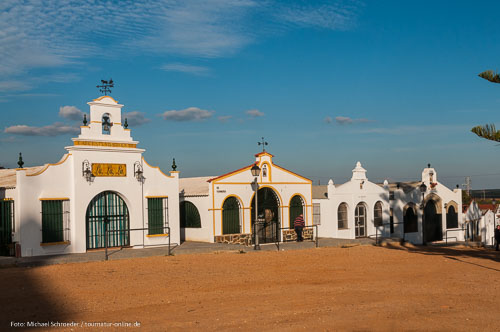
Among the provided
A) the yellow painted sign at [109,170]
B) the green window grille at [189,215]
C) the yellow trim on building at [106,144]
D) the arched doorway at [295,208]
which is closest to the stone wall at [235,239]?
the green window grille at [189,215]

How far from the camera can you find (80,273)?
48.8ft

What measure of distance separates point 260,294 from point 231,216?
12.1m

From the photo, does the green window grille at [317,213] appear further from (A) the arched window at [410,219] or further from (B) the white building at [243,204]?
(A) the arched window at [410,219]

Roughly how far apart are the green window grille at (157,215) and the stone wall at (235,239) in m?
2.76

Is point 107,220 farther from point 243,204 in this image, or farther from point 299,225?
point 299,225

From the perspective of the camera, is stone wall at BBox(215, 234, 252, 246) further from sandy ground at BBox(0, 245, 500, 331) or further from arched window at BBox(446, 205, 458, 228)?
arched window at BBox(446, 205, 458, 228)

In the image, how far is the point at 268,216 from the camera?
25.8 metres

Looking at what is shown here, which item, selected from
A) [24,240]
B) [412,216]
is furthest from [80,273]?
[412,216]

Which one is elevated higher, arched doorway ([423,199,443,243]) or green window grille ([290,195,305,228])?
green window grille ([290,195,305,228])

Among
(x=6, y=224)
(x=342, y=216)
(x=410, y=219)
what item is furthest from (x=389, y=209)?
(x=6, y=224)

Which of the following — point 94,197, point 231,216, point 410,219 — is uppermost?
point 94,197

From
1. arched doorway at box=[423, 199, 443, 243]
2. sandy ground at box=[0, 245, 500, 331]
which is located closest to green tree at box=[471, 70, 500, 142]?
sandy ground at box=[0, 245, 500, 331]

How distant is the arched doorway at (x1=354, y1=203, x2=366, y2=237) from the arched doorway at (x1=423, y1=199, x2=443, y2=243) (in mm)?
4949

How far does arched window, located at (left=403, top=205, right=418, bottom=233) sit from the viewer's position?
99.7 ft
